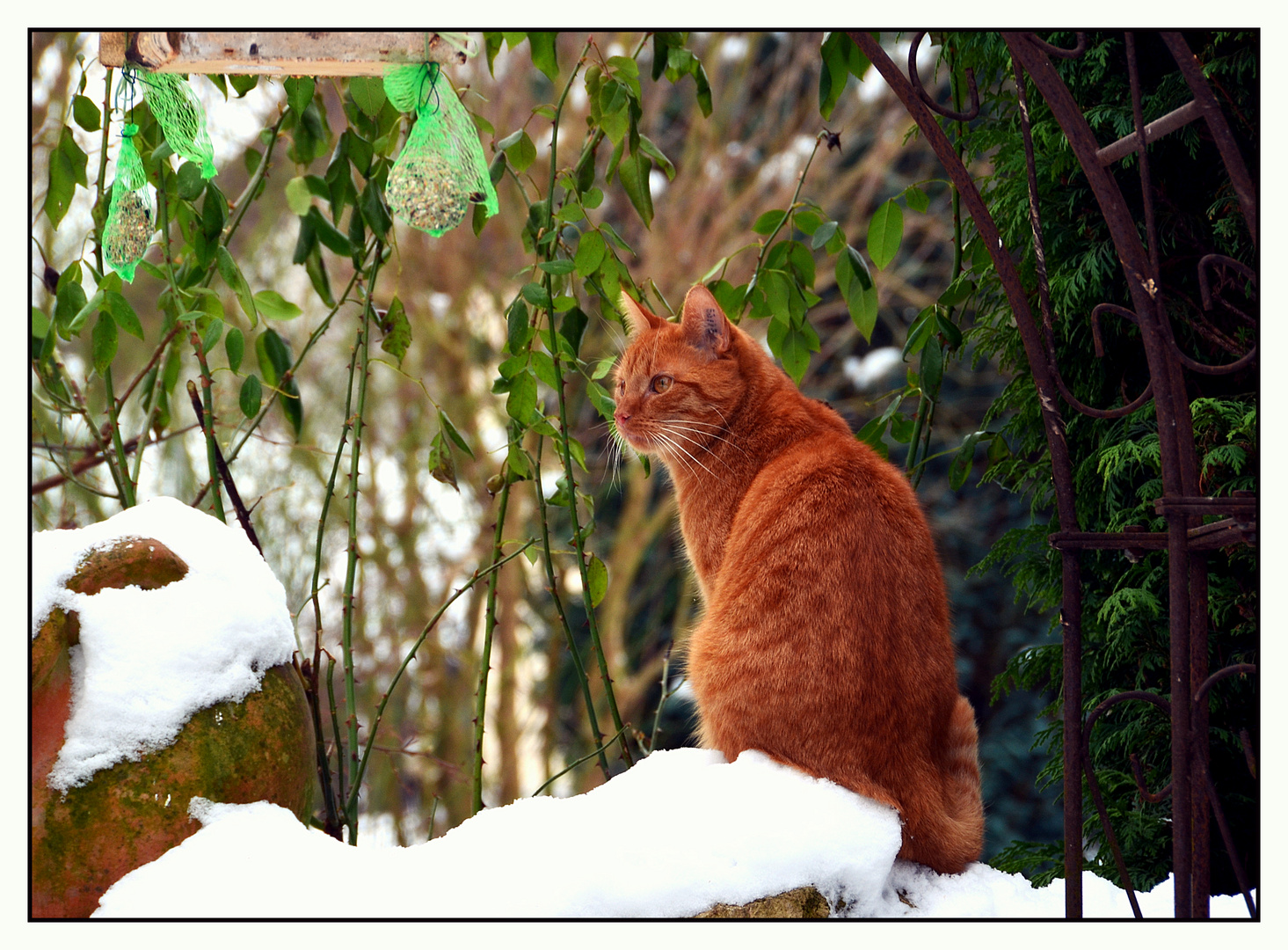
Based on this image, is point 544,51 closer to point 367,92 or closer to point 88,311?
point 367,92

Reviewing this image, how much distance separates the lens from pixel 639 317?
190 centimetres

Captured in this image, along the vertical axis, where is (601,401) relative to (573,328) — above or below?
below

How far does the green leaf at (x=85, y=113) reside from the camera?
1746mm

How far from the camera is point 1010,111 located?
6.07 feet

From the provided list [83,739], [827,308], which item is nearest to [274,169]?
[827,308]

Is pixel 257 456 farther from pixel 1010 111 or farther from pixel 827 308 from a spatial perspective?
pixel 1010 111

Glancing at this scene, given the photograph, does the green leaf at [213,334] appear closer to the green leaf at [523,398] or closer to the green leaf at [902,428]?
the green leaf at [523,398]

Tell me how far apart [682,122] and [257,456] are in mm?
2348

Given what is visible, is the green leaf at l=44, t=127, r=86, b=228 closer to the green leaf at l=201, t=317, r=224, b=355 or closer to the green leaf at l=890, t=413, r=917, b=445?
the green leaf at l=201, t=317, r=224, b=355

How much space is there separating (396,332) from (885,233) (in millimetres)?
878

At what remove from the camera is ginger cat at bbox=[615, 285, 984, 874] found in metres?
1.36

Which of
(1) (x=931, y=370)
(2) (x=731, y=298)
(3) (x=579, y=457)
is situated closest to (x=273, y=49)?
(3) (x=579, y=457)

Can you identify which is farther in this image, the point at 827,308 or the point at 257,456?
the point at 827,308

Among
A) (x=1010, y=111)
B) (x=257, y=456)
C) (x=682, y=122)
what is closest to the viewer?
(x=1010, y=111)
